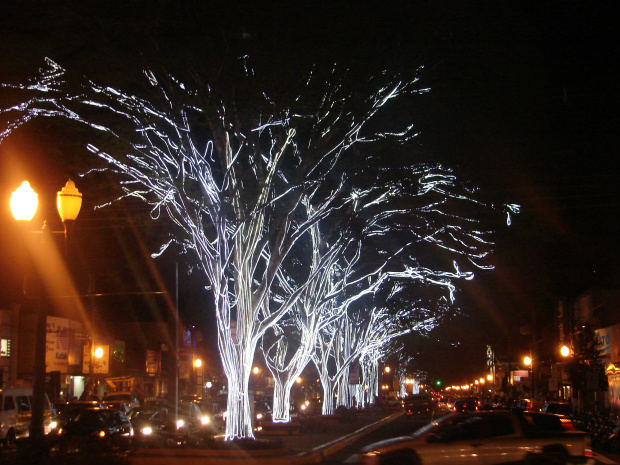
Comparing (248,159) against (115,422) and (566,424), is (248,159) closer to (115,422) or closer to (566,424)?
(115,422)

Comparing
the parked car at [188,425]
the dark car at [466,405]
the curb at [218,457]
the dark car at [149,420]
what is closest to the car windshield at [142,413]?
the dark car at [149,420]

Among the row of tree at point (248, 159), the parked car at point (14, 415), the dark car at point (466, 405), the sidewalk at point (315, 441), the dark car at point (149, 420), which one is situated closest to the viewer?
the row of tree at point (248, 159)

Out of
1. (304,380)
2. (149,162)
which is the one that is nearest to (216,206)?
(149,162)

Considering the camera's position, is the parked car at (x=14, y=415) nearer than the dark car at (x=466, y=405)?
Yes

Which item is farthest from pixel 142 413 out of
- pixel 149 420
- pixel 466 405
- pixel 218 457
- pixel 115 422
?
pixel 466 405

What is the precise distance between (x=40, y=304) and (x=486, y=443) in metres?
7.68

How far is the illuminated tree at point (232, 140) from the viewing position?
19203mm

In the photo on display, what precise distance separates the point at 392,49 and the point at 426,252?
1959cm

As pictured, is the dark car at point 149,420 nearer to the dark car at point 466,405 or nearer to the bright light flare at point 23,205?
the bright light flare at point 23,205

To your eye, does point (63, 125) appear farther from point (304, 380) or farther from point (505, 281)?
point (304, 380)

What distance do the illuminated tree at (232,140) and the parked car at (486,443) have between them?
29.3ft

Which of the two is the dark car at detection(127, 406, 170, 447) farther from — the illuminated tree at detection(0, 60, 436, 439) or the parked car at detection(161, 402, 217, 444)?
the illuminated tree at detection(0, 60, 436, 439)

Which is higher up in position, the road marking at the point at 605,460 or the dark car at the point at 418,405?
the road marking at the point at 605,460

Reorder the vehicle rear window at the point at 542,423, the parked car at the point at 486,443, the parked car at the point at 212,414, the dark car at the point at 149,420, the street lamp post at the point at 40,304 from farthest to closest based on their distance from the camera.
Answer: the parked car at the point at 212,414 < the dark car at the point at 149,420 < the vehicle rear window at the point at 542,423 < the parked car at the point at 486,443 < the street lamp post at the point at 40,304
